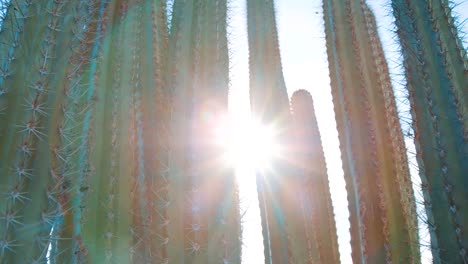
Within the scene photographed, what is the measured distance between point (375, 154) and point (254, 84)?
1488 mm

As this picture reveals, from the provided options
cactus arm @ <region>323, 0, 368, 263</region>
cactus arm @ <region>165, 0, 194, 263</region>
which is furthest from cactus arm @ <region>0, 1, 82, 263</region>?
cactus arm @ <region>323, 0, 368, 263</region>

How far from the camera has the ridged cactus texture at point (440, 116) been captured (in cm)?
300

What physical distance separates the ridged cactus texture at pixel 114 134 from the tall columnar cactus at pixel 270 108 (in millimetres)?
418

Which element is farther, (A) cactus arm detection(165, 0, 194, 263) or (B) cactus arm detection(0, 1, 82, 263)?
(A) cactus arm detection(165, 0, 194, 263)

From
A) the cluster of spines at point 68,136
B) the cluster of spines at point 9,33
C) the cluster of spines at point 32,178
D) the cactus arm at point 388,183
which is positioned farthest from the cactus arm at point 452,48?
the cluster of spines at point 9,33

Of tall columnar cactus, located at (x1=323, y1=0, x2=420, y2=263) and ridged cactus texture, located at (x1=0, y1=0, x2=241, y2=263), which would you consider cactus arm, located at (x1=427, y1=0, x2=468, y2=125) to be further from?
ridged cactus texture, located at (x1=0, y1=0, x2=241, y2=263)

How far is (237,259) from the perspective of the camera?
3.97m

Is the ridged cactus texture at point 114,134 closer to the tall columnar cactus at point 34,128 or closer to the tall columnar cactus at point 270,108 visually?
the tall columnar cactus at point 34,128

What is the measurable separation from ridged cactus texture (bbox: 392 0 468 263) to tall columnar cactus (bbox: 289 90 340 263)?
1.54 metres

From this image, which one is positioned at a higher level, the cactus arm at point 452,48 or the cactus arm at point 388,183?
the cactus arm at point 452,48

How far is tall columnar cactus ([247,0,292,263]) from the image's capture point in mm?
4441

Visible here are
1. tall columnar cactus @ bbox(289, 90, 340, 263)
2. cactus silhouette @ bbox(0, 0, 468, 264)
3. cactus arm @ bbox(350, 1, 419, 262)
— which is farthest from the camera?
tall columnar cactus @ bbox(289, 90, 340, 263)

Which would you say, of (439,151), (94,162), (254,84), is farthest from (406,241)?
(94,162)

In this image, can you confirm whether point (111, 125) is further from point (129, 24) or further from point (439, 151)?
point (439, 151)
